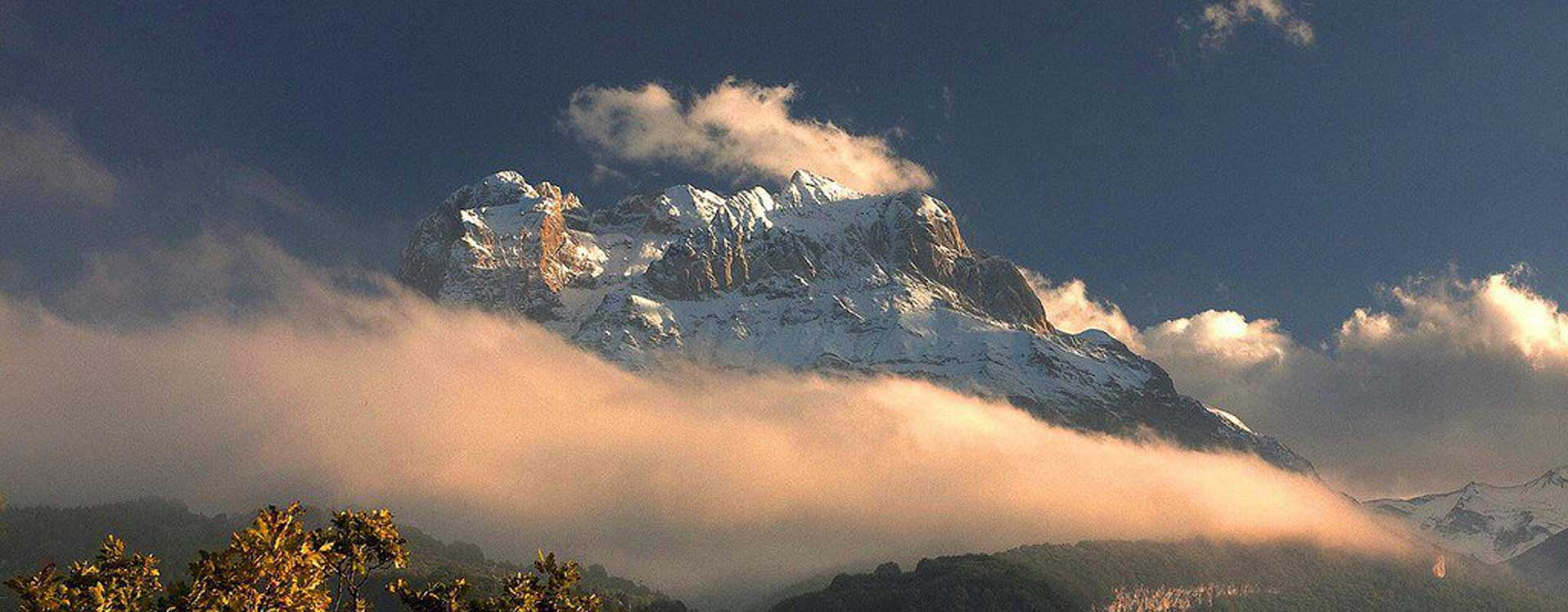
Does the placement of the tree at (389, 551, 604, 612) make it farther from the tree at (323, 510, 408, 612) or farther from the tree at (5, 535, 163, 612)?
the tree at (5, 535, 163, 612)

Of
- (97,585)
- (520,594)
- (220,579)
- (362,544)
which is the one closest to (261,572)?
(220,579)

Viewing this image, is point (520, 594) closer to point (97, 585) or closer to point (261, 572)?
point (261, 572)

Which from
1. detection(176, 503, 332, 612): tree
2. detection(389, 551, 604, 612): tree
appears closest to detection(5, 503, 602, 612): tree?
detection(176, 503, 332, 612): tree

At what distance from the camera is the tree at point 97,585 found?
35.4 meters

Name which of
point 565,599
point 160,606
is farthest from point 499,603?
point 160,606

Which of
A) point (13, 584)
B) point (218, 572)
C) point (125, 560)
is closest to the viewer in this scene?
point (13, 584)

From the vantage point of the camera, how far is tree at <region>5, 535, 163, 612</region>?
3541cm

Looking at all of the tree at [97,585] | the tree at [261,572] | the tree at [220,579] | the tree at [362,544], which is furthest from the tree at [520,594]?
the tree at [97,585]

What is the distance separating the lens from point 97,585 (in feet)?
119

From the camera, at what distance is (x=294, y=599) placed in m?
37.2

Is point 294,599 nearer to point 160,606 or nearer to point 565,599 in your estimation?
point 160,606

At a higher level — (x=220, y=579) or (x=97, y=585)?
(x=220, y=579)

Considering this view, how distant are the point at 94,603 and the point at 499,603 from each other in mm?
16335

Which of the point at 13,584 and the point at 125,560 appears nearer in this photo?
the point at 13,584
